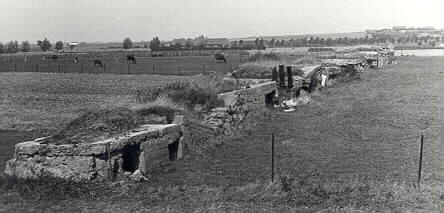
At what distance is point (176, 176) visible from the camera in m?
10.9

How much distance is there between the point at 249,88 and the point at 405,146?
25.8 feet

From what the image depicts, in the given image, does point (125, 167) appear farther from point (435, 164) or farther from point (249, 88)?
point (249, 88)

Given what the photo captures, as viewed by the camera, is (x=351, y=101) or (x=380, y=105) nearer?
(x=380, y=105)

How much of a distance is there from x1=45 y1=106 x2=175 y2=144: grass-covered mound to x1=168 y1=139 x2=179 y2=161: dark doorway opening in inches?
31.5

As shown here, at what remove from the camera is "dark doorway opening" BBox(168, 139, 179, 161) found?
1254 cm

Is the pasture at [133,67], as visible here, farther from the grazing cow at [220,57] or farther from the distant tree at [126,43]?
the distant tree at [126,43]

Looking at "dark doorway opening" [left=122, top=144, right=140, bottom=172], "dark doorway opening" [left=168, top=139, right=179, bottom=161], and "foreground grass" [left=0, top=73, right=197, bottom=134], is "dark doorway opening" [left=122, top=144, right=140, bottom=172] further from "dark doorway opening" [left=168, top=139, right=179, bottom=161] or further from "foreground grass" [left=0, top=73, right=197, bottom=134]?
"foreground grass" [left=0, top=73, right=197, bottom=134]

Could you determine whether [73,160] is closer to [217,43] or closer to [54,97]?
[54,97]

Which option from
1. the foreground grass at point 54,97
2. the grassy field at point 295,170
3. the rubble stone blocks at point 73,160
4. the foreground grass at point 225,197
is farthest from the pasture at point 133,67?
the foreground grass at point 225,197

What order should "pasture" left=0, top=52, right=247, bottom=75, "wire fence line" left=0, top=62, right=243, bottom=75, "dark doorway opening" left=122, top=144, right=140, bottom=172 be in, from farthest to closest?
"pasture" left=0, top=52, right=247, bottom=75 < "wire fence line" left=0, top=62, right=243, bottom=75 < "dark doorway opening" left=122, top=144, right=140, bottom=172

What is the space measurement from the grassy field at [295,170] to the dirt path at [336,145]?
3cm

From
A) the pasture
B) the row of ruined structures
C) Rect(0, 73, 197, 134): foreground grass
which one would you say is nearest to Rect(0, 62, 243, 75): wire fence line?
the pasture

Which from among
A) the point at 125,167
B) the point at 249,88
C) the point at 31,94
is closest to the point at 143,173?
the point at 125,167

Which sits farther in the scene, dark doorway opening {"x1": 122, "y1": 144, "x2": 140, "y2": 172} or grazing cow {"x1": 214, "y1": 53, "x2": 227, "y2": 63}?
grazing cow {"x1": 214, "y1": 53, "x2": 227, "y2": 63}
